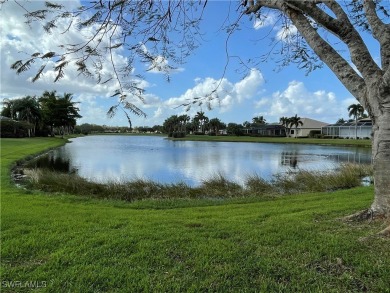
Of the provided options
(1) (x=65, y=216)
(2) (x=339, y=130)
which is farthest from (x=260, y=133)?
(1) (x=65, y=216)

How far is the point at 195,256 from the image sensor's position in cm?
415

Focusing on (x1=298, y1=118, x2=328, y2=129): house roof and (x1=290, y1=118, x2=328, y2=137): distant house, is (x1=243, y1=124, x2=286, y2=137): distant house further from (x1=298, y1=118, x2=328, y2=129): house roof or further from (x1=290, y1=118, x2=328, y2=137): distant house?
(x1=298, y1=118, x2=328, y2=129): house roof

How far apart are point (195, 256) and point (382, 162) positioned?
318 cm

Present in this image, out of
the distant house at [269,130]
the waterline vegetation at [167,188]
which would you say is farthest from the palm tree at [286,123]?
the waterline vegetation at [167,188]

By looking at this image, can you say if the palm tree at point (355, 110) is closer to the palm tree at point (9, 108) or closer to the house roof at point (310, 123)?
the house roof at point (310, 123)

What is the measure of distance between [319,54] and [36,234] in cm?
532

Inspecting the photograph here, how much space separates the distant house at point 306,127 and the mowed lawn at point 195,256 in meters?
105

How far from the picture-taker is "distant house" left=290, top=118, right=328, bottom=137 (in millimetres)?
107125

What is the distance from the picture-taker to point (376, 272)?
3652 mm

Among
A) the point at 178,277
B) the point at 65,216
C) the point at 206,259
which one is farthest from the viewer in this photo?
the point at 65,216

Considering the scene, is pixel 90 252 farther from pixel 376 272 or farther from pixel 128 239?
pixel 376 272

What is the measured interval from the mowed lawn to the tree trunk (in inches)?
12.4

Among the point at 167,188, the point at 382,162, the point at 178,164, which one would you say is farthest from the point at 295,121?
the point at 382,162

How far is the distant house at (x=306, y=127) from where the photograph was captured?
107 meters
